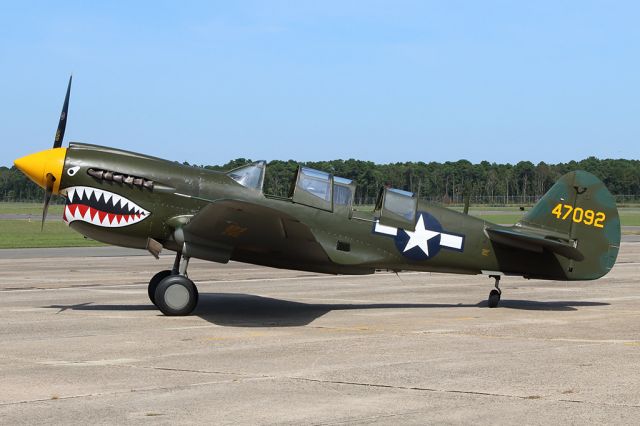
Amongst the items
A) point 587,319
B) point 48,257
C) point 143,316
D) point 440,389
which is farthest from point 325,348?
point 48,257

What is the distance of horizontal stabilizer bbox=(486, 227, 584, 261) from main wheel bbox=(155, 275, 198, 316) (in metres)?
5.08

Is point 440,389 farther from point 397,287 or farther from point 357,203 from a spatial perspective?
point 397,287

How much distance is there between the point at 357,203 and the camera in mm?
13656

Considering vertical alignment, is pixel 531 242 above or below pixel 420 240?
above

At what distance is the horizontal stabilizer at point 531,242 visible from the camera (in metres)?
13.8

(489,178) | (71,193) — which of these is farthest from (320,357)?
(489,178)

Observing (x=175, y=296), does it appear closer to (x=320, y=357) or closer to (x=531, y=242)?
(x=320, y=357)

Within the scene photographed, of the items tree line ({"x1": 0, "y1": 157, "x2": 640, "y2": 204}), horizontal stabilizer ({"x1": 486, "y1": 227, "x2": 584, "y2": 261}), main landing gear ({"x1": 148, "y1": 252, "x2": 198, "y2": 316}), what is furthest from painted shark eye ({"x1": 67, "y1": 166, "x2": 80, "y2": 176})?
tree line ({"x1": 0, "y1": 157, "x2": 640, "y2": 204})

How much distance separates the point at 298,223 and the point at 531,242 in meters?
4.20

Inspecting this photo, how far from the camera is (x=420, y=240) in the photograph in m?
13.7

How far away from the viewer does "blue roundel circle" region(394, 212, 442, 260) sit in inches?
537

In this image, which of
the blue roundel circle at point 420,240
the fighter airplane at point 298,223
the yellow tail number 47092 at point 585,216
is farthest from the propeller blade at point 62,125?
the yellow tail number 47092 at point 585,216

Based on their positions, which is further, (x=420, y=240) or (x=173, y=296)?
(x=420, y=240)

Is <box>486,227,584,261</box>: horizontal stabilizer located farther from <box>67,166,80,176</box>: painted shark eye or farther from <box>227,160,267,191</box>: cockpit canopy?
<box>67,166,80,176</box>: painted shark eye
